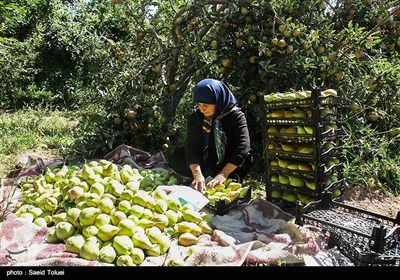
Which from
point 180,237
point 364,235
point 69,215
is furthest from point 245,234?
point 69,215

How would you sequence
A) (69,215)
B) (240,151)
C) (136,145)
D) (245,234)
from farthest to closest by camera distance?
(136,145)
(240,151)
(245,234)
(69,215)

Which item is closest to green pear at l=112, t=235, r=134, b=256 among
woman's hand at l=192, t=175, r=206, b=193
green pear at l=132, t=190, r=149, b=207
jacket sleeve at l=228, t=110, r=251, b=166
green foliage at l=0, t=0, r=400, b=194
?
green pear at l=132, t=190, r=149, b=207

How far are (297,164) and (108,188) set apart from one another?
55.3 inches

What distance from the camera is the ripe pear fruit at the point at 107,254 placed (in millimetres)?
1903

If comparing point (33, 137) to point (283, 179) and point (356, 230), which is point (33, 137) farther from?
point (356, 230)

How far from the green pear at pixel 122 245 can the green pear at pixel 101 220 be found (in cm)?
16

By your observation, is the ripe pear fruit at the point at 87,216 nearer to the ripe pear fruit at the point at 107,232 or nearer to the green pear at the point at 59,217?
the ripe pear fruit at the point at 107,232

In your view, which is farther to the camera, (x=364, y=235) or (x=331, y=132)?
(x=331, y=132)

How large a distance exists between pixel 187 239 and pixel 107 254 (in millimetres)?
481

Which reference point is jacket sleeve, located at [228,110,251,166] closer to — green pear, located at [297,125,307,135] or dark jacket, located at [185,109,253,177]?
dark jacket, located at [185,109,253,177]

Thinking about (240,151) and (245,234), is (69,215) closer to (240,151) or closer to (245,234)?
(245,234)

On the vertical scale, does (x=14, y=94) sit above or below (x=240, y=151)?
above

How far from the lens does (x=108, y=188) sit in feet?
8.02
